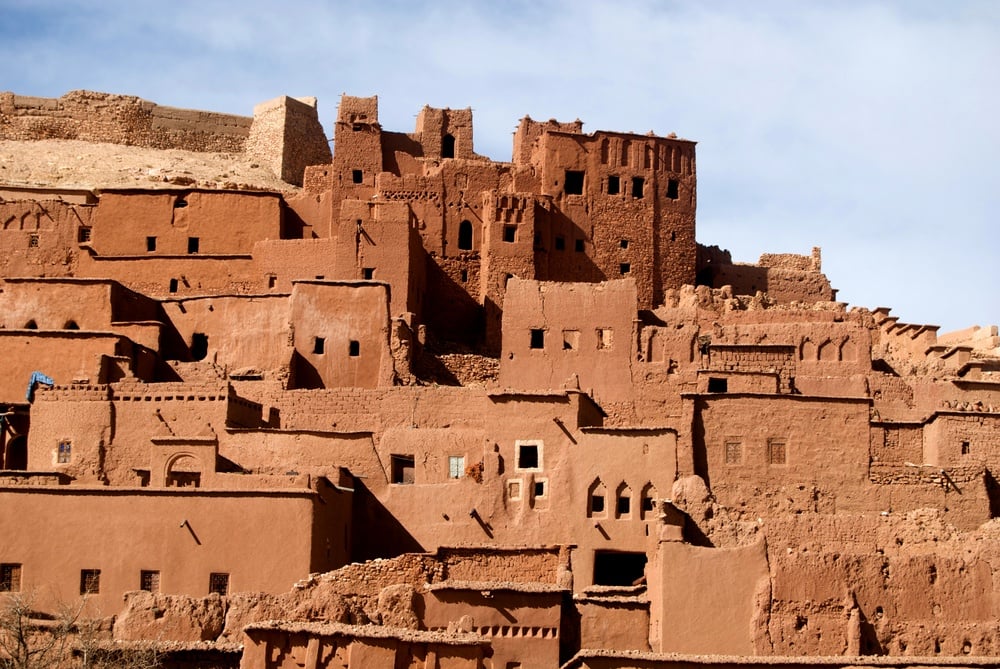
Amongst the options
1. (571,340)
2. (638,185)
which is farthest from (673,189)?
(571,340)

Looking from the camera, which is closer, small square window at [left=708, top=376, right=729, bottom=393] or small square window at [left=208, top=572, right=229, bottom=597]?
small square window at [left=208, top=572, right=229, bottom=597]

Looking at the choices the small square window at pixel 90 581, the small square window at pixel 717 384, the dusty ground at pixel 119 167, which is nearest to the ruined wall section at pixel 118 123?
the dusty ground at pixel 119 167

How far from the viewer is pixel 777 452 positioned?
35.5 m

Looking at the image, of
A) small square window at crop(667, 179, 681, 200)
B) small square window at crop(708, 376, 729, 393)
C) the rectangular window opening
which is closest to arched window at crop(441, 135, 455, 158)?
the rectangular window opening

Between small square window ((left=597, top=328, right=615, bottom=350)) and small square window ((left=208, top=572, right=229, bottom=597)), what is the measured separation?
40.6 ft

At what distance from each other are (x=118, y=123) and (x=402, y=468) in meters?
28.9

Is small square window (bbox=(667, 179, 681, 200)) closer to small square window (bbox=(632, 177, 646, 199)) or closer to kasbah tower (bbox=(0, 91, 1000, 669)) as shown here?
kasbah tower (bbox=(0, 91, 1000, 669))

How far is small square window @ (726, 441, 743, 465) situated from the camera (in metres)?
35.6

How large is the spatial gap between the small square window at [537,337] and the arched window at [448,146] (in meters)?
13.5

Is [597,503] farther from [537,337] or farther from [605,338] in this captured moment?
[537,337]

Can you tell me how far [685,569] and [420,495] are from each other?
7473 mm

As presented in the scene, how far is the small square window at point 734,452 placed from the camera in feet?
117

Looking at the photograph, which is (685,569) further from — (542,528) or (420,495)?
(420,495)

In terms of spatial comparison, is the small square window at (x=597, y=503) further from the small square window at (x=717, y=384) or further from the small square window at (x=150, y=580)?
the small square window at (x=150, y=580)
